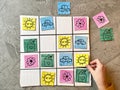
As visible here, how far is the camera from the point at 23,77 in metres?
1.43

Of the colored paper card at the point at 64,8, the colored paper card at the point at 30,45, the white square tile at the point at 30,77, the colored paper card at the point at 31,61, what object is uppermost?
the colored paper card at the point at 64,8

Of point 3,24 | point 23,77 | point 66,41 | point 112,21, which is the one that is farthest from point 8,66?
point 112,21

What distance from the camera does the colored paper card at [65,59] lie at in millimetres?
1413

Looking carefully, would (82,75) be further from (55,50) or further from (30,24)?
(30,24)

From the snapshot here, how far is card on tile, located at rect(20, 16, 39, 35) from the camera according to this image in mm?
1419

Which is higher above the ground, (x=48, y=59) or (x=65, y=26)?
(x=65, y=26)

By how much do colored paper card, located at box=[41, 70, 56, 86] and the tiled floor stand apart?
3 centimetres

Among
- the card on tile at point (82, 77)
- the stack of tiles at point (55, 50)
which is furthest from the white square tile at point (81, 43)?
the card on tile at point (82, 77)

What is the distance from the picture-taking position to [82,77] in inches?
55.6

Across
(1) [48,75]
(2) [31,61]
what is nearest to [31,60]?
(2) [31,61]

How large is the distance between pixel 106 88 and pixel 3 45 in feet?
1.94

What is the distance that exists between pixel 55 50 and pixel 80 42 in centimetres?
14

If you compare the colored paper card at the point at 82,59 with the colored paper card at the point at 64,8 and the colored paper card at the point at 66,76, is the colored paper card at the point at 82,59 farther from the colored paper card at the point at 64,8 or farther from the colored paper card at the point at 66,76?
the colored paper card at the point at 64,8

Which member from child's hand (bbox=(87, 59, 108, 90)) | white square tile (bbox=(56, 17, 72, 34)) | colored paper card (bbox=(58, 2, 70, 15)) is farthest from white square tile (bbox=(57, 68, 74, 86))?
colored paper card (bbox=(58, 2, 70, 15))
